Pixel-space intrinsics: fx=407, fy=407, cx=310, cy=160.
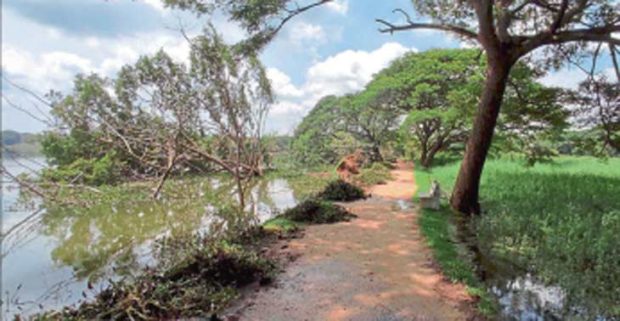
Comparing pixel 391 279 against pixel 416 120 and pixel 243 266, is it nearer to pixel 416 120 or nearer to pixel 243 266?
pixel 243 266

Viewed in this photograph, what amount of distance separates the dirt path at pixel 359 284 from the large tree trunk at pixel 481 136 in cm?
187

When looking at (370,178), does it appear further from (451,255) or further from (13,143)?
(13,143)

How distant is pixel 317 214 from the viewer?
9172 mm

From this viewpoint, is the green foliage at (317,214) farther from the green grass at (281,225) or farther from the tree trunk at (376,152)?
the tree trunk at (376,152)

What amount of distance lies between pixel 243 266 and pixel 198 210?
15.1 feet

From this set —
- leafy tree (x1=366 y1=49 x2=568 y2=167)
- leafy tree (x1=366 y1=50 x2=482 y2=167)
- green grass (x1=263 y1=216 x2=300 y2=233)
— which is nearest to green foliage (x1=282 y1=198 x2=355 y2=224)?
green grass (x1=263 y1=216 x2=300 y2=233)

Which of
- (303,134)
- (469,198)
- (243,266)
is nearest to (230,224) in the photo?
(243,266)

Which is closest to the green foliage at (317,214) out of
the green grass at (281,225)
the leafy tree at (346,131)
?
the green grass at (281,225)

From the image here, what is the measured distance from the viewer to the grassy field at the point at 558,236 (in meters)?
4.90

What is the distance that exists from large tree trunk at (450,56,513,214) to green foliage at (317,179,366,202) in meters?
3.26

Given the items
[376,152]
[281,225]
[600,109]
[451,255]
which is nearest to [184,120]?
[281,225]

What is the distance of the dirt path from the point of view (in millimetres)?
4328

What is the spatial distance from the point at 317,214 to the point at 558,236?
15.3ft

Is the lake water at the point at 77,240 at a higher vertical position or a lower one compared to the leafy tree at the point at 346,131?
lower
